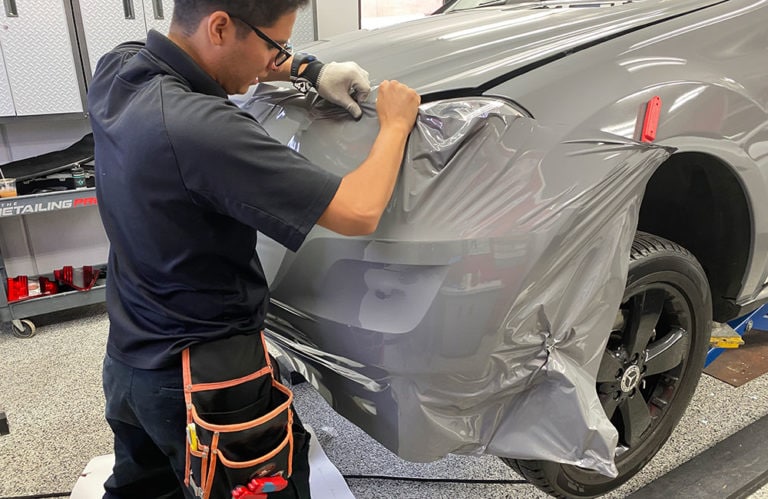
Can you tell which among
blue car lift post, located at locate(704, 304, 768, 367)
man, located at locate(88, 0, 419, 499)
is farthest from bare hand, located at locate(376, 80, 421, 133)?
blue car lift post, located at locate(704, 304, 768, 367)

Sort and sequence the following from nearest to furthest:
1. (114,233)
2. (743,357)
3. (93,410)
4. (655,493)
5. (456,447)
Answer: (114,233)
(456,447)
(655,493)
(93,410)
(743,357)

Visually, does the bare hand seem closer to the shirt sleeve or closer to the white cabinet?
the shirt sleeve

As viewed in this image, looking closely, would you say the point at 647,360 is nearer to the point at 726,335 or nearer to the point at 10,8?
the point at 726,335

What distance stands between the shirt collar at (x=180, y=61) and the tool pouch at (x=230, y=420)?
0.48 m

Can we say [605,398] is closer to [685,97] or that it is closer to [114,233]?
[685,97]

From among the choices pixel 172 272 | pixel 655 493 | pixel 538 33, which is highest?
pixel 538 33

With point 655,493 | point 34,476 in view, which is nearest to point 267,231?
point 655,493

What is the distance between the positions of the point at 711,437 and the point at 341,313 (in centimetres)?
145

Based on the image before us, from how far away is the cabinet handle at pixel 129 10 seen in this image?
302cm

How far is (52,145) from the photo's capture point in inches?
132

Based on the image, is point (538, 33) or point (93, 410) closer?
point (538, 33)

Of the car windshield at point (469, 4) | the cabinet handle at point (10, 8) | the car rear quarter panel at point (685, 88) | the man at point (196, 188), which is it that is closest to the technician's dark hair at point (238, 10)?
the man at point (196, 188)

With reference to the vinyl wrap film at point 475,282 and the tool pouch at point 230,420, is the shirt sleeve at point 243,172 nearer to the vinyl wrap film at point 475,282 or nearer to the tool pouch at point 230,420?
the vinyl wrap film at point 475,282

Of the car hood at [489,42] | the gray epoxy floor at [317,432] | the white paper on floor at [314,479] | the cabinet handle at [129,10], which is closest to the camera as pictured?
the car hood at [489,42]
